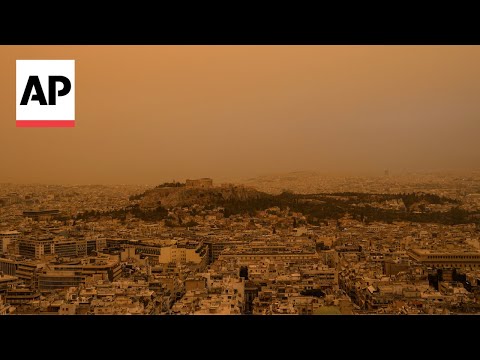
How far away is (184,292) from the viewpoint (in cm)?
393

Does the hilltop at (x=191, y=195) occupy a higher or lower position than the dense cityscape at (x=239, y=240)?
higher

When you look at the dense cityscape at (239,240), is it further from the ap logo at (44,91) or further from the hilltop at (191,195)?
the ap logo at (44,91)

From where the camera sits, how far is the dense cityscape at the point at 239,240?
409cm

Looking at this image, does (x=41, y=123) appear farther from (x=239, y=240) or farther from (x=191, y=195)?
(x=239, y=240)

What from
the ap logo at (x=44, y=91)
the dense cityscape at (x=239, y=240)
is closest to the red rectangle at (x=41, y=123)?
the ap logo at (x=44, y=91)

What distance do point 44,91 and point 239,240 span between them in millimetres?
1923

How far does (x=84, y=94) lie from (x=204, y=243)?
154 cm

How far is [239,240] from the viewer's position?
14.2 feet

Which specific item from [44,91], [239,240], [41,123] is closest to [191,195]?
[239,240]

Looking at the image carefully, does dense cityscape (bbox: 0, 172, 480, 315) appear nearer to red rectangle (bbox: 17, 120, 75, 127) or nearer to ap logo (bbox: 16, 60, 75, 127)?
red rectangle (bbox: 17, 120, 75, 127)

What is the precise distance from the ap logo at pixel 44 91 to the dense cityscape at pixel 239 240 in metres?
0.77
